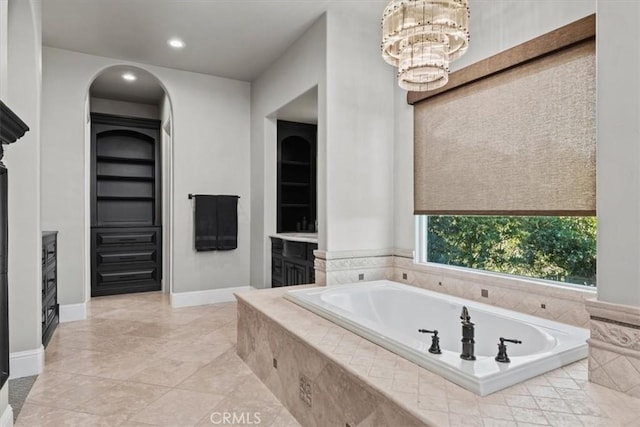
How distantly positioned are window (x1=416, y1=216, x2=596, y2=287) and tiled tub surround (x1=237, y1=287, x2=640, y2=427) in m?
0.80

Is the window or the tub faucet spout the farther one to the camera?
the window

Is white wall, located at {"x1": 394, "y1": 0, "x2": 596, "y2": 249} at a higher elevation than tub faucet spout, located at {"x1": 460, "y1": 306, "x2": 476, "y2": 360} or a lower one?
higher

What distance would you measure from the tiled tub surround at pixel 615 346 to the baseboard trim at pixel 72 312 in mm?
4378

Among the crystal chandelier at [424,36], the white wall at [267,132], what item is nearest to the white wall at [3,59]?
the crystal chandelier at [424,36]

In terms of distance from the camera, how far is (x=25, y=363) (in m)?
2.65

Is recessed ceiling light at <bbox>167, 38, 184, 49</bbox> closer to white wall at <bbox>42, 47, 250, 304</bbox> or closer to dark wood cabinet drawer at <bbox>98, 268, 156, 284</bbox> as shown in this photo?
white wall at <bbox>42, 47, 250, 304</bbox>

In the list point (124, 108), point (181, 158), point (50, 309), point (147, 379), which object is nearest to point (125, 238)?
point (181, 158)

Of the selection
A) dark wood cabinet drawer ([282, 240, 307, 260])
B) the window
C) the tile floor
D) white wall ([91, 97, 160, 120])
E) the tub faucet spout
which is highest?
white wall ([91, 97, 160, 120])

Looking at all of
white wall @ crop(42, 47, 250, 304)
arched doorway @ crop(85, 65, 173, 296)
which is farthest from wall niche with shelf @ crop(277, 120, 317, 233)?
arched doorway @ crop(85, 65, 173, 296)

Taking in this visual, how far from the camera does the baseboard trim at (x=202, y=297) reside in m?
4.54

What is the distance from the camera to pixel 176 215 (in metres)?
4.58

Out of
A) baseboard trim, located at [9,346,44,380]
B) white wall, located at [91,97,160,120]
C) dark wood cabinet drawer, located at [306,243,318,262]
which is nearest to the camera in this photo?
baseboard trim, located at [9,346,44,380]

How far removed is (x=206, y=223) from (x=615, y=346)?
13.3 feet

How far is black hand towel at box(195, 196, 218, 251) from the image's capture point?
4617 millimetres
